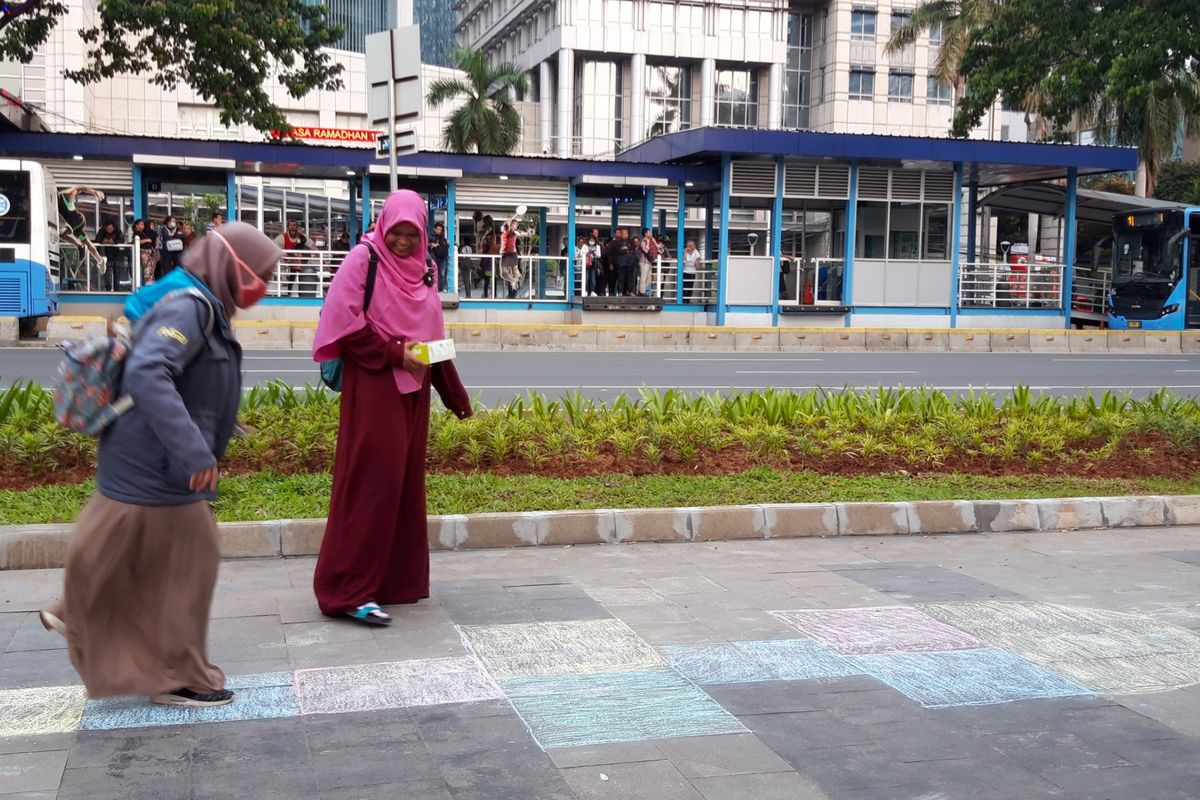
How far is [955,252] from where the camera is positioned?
2894 cm

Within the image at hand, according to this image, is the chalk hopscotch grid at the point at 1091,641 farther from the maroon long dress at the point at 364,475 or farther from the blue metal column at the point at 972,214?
the blue metal column at the point at 972,214

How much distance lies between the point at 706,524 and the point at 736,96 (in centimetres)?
5493

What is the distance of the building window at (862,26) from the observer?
6006cm

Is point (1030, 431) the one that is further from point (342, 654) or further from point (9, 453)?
point (9, 453)

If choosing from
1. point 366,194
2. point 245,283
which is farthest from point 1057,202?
point 245,283

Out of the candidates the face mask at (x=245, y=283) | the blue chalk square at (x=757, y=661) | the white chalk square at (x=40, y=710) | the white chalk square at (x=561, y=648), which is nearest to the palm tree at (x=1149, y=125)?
the blue chalk square at (x=757, y=661)

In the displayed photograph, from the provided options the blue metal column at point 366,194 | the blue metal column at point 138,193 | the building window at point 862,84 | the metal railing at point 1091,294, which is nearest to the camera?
the blue metal column at point 138,193

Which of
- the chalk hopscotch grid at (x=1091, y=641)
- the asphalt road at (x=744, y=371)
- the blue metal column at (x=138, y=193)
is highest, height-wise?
the blue metal column at (x=138, y=193)

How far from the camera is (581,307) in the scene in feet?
86.1

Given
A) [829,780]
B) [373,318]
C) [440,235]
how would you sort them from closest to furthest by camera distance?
[829,780] < [373,318] < [440,235]

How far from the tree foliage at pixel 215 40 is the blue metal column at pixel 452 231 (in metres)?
6.10

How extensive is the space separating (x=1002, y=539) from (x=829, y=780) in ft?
13.9

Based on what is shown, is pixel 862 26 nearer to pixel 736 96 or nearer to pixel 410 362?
pixel 736 96


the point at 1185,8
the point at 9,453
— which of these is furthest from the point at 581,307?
the point at 9,453
